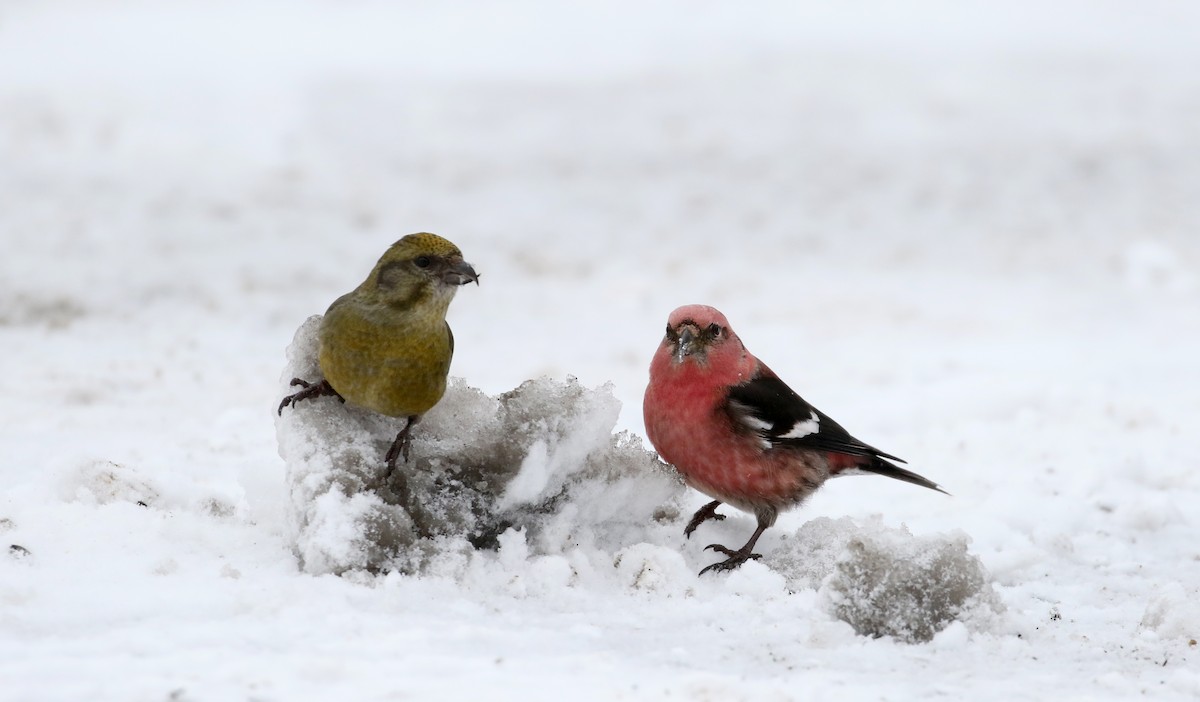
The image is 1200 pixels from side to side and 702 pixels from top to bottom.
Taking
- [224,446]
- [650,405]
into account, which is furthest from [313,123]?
[650,405]

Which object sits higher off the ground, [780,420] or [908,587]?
[780,420]

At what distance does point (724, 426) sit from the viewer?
15.0 feet

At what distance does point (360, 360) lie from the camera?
3.95m

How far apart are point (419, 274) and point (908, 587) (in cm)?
188

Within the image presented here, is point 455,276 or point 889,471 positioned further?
point 889,471

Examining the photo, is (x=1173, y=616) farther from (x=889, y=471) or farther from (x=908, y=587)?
(x=889, y=471)

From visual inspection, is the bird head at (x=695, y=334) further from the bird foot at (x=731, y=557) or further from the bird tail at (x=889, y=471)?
the bird tail at (x=889, y=471)

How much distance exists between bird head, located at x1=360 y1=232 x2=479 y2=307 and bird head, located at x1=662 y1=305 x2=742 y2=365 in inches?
37.6

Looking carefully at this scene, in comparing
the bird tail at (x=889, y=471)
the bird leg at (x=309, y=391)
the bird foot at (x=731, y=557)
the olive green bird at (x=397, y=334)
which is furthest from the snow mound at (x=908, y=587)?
the bird leg at (x=309, y=391)

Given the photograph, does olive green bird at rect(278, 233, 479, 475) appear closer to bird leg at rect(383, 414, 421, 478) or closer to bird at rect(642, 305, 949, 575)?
bird leg at rect(383, 414, 421, 478)

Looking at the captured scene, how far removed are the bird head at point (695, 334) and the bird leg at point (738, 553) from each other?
685mm

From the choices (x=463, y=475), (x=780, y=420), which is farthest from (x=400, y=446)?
(x=780, y=420)

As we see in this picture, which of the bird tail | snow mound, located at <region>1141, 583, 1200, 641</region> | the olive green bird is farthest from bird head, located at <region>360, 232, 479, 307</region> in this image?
snow mound, located at <region>1141, 583, 1200, 641</region>

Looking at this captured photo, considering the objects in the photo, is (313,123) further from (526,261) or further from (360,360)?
(360,360)
